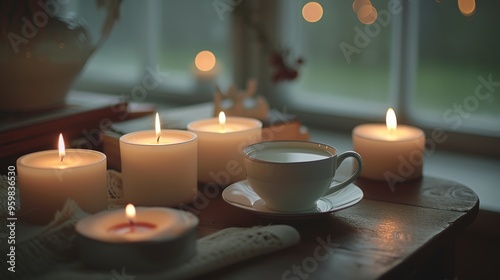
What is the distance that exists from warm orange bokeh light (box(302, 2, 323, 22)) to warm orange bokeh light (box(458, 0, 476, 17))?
37cm

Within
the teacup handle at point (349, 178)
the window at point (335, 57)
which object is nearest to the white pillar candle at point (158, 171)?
the teacup handle at point (349, 178)

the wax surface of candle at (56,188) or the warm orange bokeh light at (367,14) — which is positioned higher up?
the warm orange bokeh light at (367,14)

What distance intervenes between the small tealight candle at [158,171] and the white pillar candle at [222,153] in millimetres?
81

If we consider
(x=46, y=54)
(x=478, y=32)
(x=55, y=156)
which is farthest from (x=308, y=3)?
(x=55, y=156)

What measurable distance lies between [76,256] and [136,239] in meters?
0.10

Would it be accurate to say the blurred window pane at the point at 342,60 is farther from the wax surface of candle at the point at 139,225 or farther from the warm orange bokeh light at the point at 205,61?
the wax surface of candle at the point at 139,225

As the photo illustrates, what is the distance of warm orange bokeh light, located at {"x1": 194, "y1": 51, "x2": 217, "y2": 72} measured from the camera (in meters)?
2.06

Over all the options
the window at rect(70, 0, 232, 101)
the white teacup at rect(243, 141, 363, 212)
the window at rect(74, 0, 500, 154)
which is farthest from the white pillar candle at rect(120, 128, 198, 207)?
the window at rect(70, 0, 232, 101)

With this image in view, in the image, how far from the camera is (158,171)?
3.37ft

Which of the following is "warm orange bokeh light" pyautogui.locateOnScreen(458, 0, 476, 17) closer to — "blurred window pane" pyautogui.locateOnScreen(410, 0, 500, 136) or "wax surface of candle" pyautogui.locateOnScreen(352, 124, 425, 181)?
"blurred window pane" pyautogui.locateOnScreen(410, 0, 500, 136)

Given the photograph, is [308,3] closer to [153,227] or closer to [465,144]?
[465,144]

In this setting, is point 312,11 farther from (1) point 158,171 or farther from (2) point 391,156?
(1) point 158,171

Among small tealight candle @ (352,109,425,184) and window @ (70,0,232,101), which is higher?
Result: window @ (70,0,232,101)

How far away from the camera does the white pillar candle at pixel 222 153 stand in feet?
3.75
